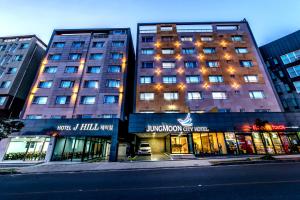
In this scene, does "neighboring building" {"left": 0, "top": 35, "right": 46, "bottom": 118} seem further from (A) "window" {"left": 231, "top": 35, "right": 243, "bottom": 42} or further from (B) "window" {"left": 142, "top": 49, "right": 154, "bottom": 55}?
(A) "window" {"left": 231, "top": 35, "right": 243, "bottom": 42}

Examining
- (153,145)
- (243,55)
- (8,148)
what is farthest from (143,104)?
(243,55)

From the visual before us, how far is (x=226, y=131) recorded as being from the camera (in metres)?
22.9

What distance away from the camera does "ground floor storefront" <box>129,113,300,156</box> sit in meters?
22.6

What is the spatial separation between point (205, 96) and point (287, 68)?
25.9 meters

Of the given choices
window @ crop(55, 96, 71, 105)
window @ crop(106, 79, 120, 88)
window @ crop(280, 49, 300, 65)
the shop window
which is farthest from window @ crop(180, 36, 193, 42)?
the shop window

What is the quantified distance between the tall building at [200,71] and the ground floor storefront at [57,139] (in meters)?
7.56

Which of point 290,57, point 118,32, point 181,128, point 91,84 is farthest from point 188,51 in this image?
point 290,57

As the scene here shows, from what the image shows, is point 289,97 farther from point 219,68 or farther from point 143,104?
point 143,104

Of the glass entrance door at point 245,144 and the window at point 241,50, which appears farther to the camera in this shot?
the window at point 241,50

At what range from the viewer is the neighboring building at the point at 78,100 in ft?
74.1

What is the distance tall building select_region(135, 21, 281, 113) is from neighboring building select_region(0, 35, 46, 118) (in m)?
26.4

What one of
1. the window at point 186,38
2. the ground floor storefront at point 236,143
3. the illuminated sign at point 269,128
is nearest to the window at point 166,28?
the window at point 186,38

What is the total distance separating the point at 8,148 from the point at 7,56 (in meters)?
25.4

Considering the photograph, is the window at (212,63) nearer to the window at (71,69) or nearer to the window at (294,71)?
the window at (294,71)
